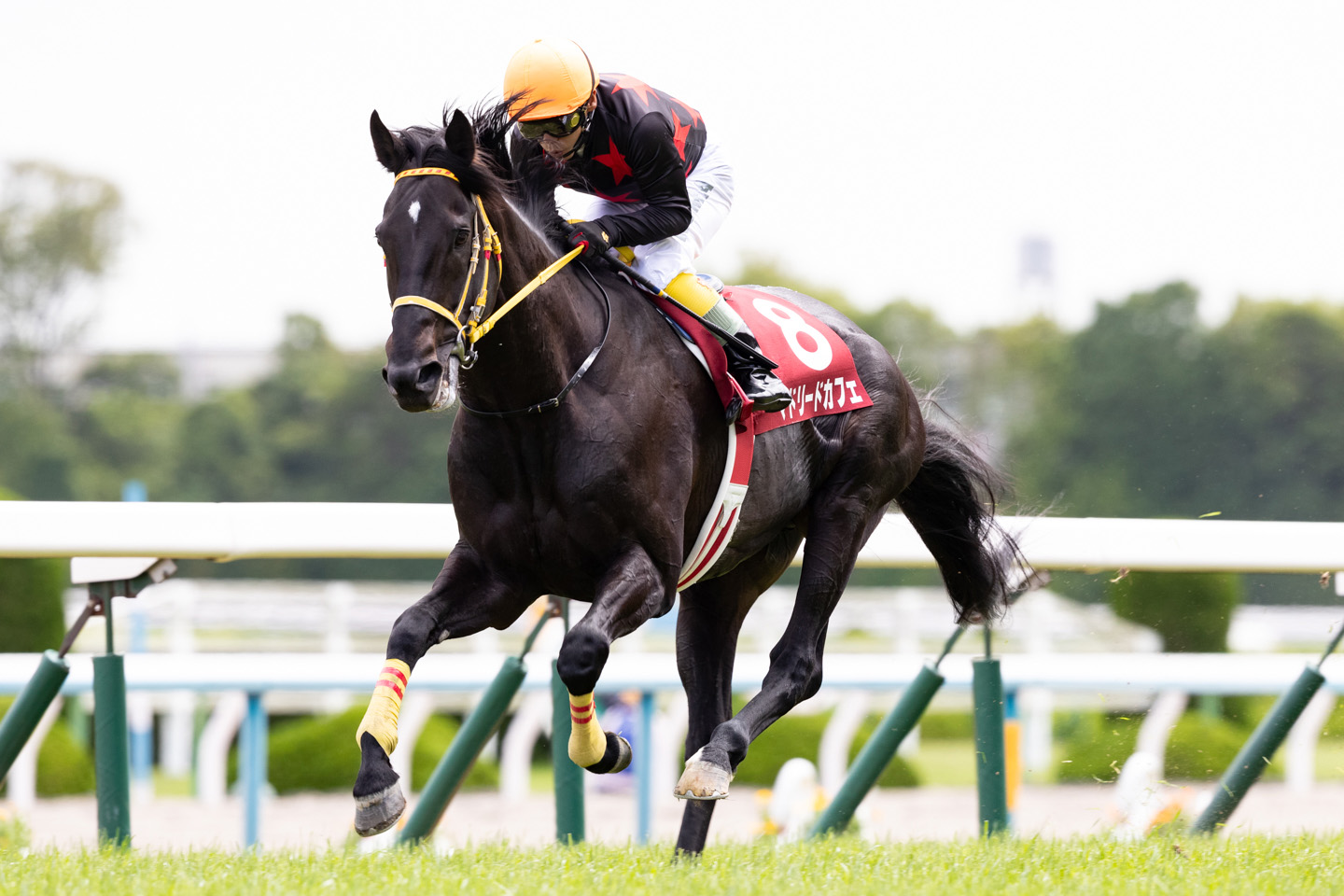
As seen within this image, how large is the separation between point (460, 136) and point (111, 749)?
5.80ft

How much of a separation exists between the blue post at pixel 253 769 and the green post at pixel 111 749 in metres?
0.70

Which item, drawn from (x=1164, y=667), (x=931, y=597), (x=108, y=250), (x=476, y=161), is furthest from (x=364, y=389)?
(x=476, y=161)

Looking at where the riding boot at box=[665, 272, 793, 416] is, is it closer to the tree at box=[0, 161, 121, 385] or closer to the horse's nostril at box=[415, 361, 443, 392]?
the horse's nostril at box=[415, 361, 443, 392]

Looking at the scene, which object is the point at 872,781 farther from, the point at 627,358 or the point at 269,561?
the point at 269,561

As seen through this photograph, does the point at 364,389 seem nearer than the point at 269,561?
No

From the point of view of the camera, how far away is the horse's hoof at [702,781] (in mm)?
3359

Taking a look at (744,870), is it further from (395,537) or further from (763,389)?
(395,537)

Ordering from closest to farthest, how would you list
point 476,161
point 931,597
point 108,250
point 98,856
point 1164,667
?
point 476,161 < point 98,856 < point 1164,667 < point 931,597 < point 108,250

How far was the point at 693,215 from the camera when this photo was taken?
3.90 meters

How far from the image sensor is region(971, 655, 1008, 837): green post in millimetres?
4418

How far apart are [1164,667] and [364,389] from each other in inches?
1162

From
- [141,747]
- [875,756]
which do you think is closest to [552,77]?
[875,756]

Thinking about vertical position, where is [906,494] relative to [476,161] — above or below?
below

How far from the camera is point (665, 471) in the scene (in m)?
3.49
